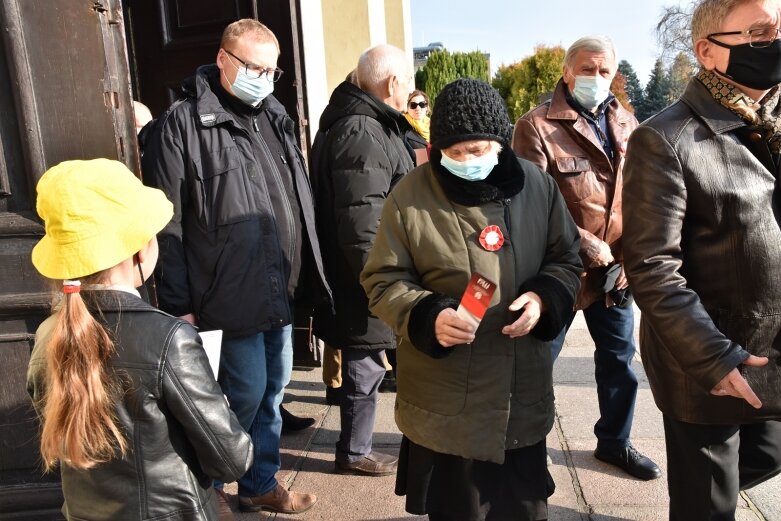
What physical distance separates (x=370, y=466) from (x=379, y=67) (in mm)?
1901

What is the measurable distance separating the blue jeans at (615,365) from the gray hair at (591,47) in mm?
1201

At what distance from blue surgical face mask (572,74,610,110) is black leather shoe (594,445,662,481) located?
64.5 inches

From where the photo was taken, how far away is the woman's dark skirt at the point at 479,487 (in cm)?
210

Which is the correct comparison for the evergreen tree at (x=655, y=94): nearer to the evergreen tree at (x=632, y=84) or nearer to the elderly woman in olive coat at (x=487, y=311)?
the evergreen tree at (x=632, y=84)

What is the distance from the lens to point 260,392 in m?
2.76

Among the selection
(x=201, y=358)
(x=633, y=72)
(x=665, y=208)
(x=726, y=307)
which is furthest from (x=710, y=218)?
(x=633, y=72)

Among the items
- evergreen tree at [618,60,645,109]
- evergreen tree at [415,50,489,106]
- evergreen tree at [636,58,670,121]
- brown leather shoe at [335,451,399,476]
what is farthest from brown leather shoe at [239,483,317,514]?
evergreen tree at [618,60,645,109]

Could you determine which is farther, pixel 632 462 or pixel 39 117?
pixel 632 462

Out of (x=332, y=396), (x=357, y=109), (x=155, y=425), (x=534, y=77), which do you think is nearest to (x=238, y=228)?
(x=357, y=109)

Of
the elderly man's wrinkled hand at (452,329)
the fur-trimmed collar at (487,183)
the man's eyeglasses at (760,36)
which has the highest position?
the man's eyeglasses at (760,36)

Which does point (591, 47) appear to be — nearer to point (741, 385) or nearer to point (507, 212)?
point (507, 212)

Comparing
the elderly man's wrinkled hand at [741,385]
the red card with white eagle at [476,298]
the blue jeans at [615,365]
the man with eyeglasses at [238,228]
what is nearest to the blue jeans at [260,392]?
the man with eyeglasses at [238,228]

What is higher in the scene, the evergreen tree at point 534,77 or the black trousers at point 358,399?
the evergreen tree at point 534,77

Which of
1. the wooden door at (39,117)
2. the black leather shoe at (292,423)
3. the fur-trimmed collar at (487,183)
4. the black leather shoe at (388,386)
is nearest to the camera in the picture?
the fur-trimmed collar at (487,183)
